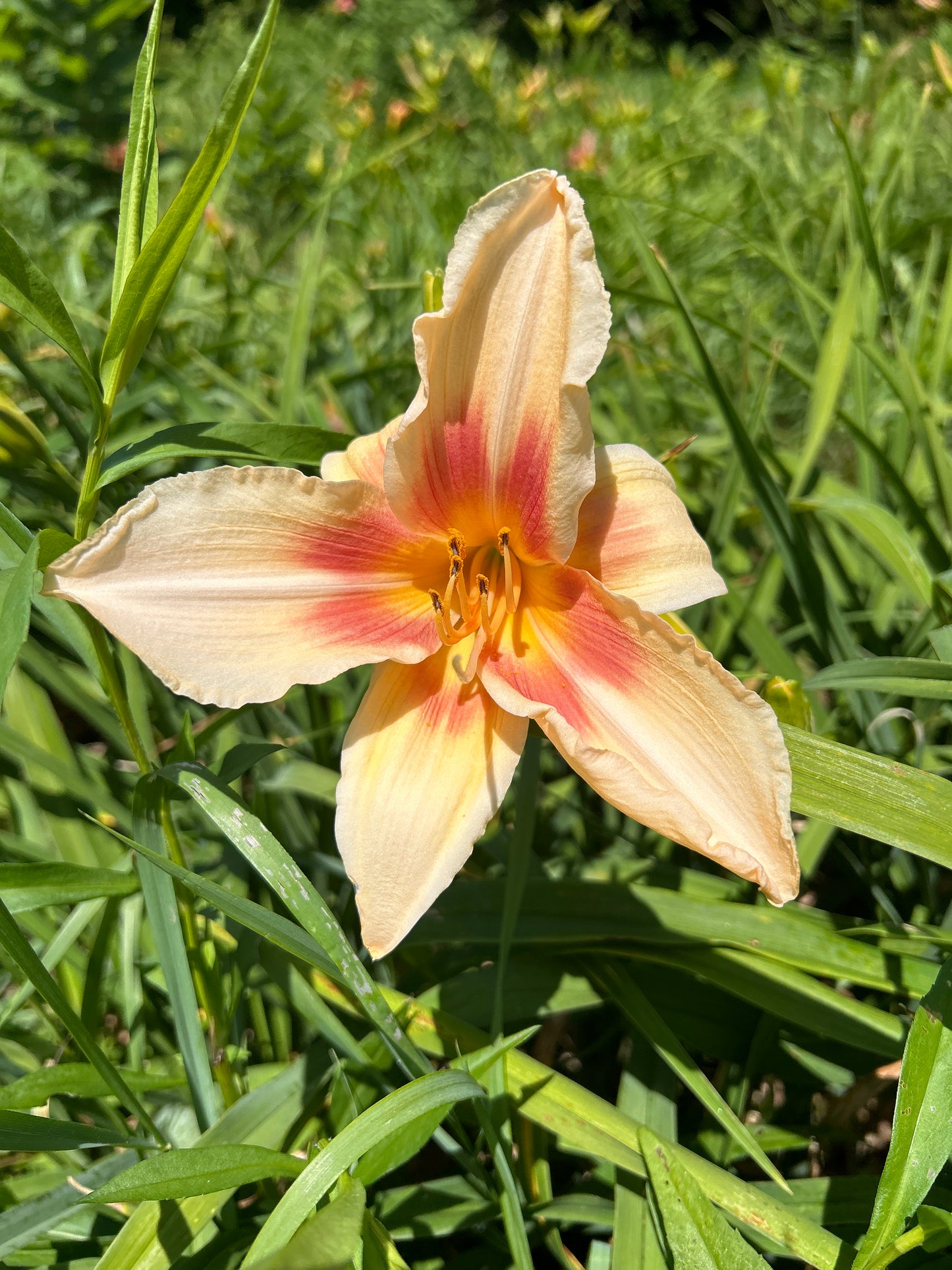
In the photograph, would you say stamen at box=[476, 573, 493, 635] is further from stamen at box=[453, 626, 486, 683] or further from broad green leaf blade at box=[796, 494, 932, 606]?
broad green leaf blade at box=[796, 494, 932, 606]

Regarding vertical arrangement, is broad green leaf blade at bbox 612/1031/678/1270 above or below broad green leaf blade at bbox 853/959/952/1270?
below

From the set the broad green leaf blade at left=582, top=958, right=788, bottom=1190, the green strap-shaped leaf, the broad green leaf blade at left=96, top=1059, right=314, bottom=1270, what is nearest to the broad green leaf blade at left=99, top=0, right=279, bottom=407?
the green strap-shaped leaf

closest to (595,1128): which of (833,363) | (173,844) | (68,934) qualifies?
(173,844)

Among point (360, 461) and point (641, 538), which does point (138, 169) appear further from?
point (641, 538)

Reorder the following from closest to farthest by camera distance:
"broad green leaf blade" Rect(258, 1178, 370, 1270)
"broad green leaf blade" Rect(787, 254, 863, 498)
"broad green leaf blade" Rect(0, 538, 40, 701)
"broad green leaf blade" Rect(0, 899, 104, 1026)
→ "broad green leaf blade" Rect(258, 1178, 370, 1270) → "broad green leaf blade" Rect(0, 538, 40, 701) → "broad green leaf blade" Rect(0, 899, 104, 1026) → "broad green leaf blade" Rect(787, 254, 863, 498)

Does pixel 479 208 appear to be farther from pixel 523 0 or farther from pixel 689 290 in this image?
pixel 523 0

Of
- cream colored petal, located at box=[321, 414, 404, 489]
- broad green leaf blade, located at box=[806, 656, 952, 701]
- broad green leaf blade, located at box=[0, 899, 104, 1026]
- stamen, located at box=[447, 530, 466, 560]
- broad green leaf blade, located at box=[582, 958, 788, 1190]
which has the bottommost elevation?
broad green leaf blade, located at box=[582, 958, 788, 1190]
